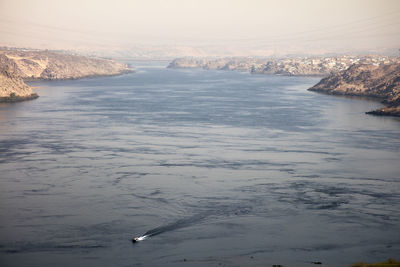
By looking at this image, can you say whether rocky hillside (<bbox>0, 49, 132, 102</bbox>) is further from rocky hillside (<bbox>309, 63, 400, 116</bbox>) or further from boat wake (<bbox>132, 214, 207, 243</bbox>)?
boat wake (<bbox>132, 214, 207, 243</bbox>)

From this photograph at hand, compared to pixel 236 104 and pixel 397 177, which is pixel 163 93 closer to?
pixel 236 104

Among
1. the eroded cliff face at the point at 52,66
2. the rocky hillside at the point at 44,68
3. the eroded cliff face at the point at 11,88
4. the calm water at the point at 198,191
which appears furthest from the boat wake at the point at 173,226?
the eroded cliff face at the point at 52,66

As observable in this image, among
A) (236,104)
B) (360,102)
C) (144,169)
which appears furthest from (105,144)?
(360,102)

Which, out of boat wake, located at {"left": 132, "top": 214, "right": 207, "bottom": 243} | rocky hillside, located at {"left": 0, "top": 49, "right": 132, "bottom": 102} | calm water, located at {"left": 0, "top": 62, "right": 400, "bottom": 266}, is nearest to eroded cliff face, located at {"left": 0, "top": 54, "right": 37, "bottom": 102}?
rocky hillside, located at {"left": 0, "top": 49, "right": 132, "bottom": 102}

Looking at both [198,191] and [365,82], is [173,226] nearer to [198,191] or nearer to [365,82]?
[198,191]

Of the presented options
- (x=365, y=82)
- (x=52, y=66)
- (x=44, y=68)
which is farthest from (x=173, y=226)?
(x=52, y=66)
